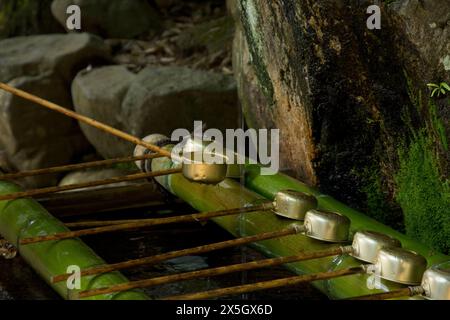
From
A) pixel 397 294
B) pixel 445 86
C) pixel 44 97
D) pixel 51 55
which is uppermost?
pixel 445 86

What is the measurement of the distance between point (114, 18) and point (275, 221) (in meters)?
5.27

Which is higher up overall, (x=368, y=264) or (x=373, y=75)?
(x=373, y=75)

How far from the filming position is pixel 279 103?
4.44 meters

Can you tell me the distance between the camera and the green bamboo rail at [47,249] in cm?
310

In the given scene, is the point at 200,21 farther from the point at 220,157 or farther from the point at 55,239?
the point at 55,239

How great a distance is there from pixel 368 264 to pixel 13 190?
5.78 ft

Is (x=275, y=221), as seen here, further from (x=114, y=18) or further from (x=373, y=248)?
(x=114, y=18)

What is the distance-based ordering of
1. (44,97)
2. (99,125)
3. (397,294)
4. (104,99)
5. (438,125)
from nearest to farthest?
(397,294) < (438,125) < (99,125) < (104,99) < (44,97)

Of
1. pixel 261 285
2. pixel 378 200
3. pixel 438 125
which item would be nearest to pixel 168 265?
pixel 378 200

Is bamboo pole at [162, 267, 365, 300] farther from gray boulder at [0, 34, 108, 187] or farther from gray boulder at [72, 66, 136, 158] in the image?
gray boulder at [0, 34, 108, 187]

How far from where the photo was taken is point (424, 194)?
386 cm

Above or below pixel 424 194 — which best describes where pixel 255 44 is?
above

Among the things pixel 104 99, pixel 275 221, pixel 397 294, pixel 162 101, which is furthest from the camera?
pixel 104 99
